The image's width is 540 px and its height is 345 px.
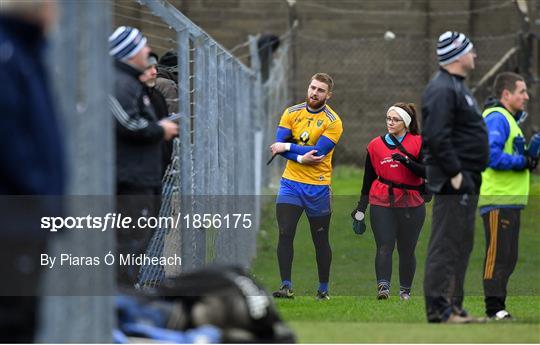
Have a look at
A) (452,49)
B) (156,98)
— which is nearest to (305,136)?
(156,98)

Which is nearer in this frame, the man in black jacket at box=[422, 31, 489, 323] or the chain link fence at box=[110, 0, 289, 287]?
the man in black jacket at box=[422, 31, 489, 323]

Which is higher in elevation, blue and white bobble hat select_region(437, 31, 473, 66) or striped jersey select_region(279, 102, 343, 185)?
blue and white bobble hat select_region(437, 31, 473, 66)

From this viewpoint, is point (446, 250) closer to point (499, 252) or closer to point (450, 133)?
point (450, 133)

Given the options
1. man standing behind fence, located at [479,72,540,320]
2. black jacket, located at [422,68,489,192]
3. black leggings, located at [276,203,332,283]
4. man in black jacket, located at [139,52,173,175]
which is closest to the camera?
black jacket, located at [422,68,489,192]

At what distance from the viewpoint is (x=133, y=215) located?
29.7ft

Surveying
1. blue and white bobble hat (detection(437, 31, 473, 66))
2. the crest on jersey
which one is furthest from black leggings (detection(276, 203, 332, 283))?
blue and white bobble hat (detection(437, 31, 473, 66))

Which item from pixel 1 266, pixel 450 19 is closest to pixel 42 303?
pixel 1 266

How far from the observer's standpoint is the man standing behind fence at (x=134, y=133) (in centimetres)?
866

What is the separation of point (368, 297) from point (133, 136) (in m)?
4.21

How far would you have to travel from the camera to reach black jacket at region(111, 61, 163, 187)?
863 cm

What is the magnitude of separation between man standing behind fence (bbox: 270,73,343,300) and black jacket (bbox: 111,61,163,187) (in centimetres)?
334

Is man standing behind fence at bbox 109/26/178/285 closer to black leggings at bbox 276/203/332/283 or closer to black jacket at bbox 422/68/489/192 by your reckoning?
black jacket at bbox 422/68/489/192

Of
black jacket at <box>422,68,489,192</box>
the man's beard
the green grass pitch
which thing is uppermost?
the man's beard

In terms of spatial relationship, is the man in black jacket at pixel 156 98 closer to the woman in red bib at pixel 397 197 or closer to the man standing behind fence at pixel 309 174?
the man standing behind fence at pixel 309 174
